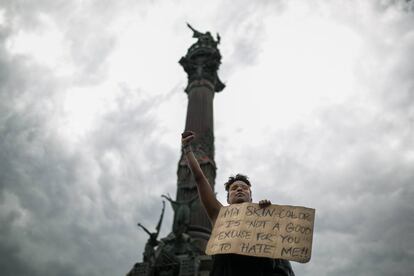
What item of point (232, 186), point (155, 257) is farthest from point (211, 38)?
point (232, 186)

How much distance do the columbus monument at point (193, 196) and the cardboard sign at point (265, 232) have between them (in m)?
15.4

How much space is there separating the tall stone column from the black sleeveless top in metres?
17.9

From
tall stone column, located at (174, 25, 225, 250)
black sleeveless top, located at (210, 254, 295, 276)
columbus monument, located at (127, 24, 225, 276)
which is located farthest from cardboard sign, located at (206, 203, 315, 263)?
tall stone column, located at (174, 25, 225, 250)

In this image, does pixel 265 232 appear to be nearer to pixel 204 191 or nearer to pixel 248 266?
pixel 248 266

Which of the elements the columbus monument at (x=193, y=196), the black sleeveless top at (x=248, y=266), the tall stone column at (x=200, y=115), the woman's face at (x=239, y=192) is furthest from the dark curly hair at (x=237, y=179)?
the tall stone column at (x=200, y=115)

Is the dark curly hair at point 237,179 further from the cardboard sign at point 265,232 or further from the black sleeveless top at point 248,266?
the black sleeveless top at point 248,266

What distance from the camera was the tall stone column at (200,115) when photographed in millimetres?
21047

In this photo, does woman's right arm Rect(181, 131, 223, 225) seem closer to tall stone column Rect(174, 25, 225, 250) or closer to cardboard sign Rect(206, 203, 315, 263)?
cardboard sign Rect(206, 203, 315, 263)

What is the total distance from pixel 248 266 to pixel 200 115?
24427 mm

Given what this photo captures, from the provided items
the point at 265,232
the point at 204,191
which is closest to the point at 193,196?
the point at 204,191

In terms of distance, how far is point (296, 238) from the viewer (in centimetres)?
246

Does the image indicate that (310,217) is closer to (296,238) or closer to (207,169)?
(296,238)

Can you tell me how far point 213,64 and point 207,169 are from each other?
1238 centimetres

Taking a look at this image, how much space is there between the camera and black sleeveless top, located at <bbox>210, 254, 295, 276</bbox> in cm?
239
